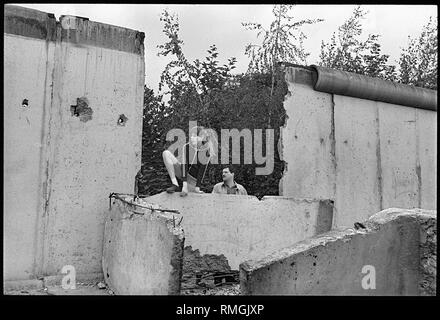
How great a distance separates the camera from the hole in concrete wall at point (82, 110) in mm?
6512

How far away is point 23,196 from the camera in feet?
20.1

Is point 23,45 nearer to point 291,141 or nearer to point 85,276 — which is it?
point 85,276

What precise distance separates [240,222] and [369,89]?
357 cm

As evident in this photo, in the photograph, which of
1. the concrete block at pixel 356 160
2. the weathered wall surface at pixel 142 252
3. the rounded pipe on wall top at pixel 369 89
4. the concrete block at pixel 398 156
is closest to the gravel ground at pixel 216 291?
the weathered wall surface at pixel 142 252

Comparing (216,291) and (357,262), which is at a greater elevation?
(357,262)

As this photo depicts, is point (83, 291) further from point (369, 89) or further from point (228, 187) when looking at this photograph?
point (369, 89)

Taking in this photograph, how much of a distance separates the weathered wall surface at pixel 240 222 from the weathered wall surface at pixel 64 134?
842 millimetres

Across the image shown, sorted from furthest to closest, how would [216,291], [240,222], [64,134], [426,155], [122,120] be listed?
[426,155]
[240,222]
[122,120]
[216,291]
[64,134]

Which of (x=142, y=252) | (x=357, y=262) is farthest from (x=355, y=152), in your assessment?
(x=142, y=252)

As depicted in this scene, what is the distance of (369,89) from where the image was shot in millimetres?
8883

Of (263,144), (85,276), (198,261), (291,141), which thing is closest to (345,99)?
(291,141)
